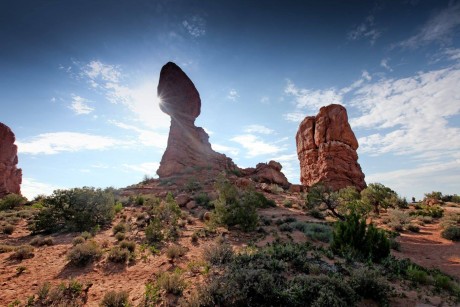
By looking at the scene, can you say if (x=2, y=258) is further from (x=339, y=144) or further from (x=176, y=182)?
(x=339, y=144)

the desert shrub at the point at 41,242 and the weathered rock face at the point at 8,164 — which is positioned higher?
the weathered rock face at the point at 8,164

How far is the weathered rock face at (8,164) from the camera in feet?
140

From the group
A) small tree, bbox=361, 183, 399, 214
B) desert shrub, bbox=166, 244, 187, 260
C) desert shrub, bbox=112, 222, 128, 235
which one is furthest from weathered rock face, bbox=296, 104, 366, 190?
desert shrub, bbox=166, 244, 187, 260

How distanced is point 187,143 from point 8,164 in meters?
32.9

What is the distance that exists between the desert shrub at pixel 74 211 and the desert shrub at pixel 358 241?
14.1 metres

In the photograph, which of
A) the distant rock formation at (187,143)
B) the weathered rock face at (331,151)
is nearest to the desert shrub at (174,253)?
the distant rock formation at (187,143)

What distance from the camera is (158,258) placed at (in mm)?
9867

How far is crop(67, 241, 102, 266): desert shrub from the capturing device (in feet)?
29.8

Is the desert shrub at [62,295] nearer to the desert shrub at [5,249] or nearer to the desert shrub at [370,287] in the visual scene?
the desert shrub at [5,249]

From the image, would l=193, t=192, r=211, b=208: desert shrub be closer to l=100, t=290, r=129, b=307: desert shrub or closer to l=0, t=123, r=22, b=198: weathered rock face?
l=100, t=290, r=129, b=307: desert shrub

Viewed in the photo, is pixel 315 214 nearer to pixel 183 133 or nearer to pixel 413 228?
pixel 413 228

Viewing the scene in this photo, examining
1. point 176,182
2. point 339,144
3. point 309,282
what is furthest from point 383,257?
point 339,144

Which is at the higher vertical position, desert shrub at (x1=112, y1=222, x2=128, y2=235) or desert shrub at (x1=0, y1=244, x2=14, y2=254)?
desert shrub at (x1=112, y1=222, x2=128, y2=235)

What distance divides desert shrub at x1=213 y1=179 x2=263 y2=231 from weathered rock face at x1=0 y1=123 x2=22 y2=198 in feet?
148
